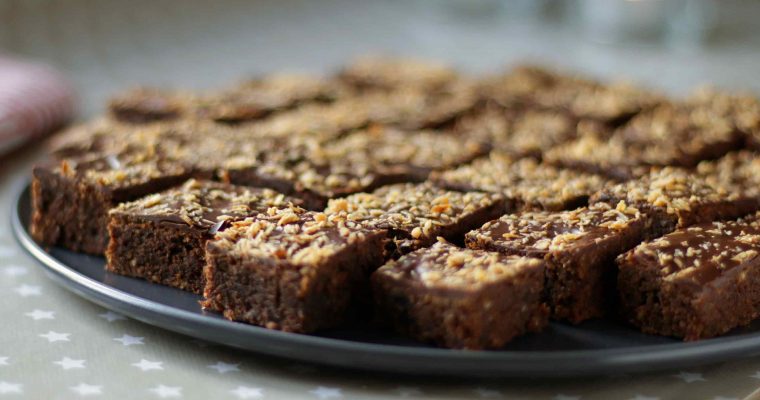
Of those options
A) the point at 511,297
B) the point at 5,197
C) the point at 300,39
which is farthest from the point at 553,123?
the point at 300,39

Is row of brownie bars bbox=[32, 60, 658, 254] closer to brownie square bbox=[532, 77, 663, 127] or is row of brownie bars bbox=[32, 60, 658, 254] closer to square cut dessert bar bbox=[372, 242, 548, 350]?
brownie square bbox=[532, 77, 663, 127]

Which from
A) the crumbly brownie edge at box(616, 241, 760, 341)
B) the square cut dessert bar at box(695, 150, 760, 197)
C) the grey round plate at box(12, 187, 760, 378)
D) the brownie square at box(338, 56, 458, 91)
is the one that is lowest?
the grey round plate at box(12, 187, 760, 378)

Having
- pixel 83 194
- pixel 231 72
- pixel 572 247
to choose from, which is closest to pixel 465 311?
pixel 572 247

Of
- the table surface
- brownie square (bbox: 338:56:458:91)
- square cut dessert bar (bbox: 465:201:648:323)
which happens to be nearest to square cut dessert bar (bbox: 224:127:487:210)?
square cut dessert bar (bbox: 465:201:648:323)

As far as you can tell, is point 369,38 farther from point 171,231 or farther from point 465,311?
point 465,311

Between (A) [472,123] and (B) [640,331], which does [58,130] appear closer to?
(A) [472,123]

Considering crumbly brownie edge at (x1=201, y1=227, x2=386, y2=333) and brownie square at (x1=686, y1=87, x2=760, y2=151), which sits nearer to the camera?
crumbly brownie edge at (x1=201, y1=227, x2=386, y2=333)
